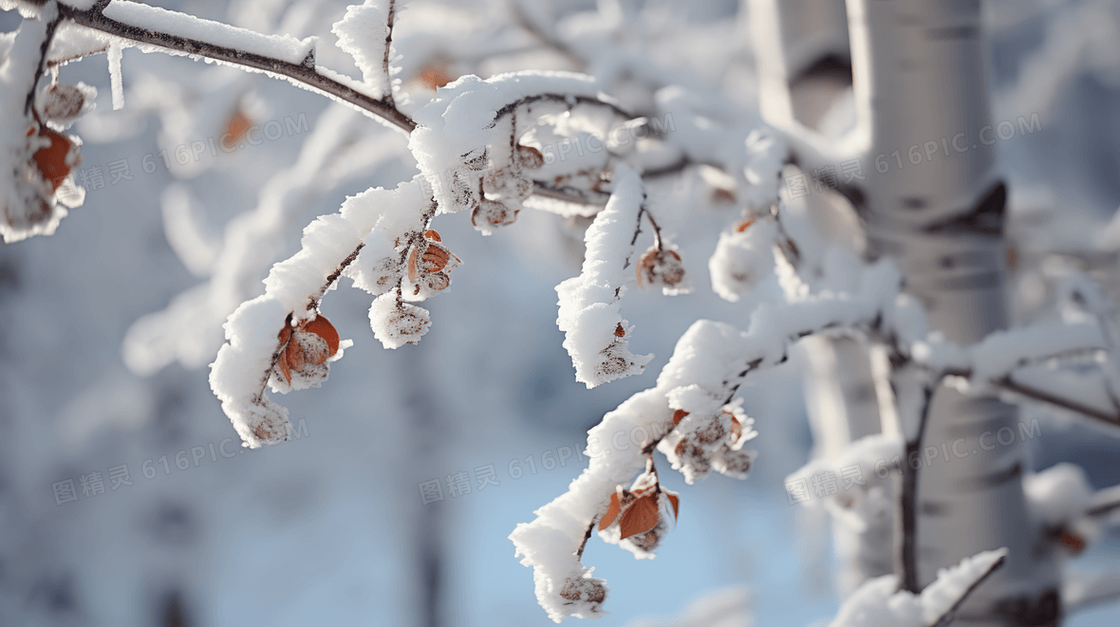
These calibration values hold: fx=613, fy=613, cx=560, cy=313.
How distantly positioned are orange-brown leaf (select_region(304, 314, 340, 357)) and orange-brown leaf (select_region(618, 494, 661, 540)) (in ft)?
1.13

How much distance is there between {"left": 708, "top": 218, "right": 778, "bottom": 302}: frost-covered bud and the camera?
0.90m

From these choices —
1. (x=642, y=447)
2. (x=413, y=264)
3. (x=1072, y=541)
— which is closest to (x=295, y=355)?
(x=413, y=264)

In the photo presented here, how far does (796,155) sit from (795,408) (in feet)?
13.9

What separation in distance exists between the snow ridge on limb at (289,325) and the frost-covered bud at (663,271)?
36 centimetres

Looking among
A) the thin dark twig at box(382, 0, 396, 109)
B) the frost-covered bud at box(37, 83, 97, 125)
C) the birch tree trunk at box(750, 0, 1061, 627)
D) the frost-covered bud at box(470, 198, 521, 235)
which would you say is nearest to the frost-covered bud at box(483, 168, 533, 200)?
the frost-covered bud at box(470, 198, 521, 235)

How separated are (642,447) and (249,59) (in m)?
0.55

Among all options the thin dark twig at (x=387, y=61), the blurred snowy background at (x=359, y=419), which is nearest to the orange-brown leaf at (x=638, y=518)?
the thin dark twig at (x=387, y=61)

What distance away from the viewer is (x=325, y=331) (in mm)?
625

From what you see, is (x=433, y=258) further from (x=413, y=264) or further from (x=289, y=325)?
(x=289, y=325)

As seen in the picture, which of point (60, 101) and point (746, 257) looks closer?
point (60, 101)

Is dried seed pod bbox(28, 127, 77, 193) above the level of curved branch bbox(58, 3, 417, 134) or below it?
below

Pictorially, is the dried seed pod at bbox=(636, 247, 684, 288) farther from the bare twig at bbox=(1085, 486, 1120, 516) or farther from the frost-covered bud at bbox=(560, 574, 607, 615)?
the bare twig at bbox=(1085, 486, 1120, 516)

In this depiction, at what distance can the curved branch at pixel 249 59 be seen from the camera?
56 centimetres

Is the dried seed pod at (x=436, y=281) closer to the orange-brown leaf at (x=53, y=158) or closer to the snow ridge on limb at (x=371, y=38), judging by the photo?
the snow ridge on limb at (x=371, y=38)
